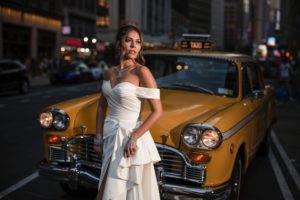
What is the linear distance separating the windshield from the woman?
90.1 inches

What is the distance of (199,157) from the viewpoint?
446cm

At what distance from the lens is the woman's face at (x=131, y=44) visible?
3.73 metres

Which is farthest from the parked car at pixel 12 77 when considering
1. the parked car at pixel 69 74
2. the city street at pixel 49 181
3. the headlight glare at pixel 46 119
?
the headlight glare at pixel 46 119

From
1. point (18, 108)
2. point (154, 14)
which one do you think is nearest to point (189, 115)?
point (18, 108)

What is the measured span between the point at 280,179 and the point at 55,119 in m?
3.39

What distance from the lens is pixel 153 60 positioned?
651 centimetres

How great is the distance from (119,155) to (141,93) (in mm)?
474

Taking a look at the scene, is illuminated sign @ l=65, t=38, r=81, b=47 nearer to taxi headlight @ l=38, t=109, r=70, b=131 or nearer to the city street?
the city street

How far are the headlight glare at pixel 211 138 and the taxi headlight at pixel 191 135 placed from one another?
5 centimetres

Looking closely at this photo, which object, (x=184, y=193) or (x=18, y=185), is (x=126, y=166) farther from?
(x=18, y=185)

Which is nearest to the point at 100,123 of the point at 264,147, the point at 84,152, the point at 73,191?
the point at 84,152

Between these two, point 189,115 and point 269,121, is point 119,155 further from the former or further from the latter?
point 269,121

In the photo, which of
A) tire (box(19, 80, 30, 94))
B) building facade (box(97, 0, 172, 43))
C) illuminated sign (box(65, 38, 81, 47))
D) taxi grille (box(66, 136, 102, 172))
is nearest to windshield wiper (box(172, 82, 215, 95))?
taxi grille (box(66, 136, 102, 172))

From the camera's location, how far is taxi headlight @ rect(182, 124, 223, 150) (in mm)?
4426
